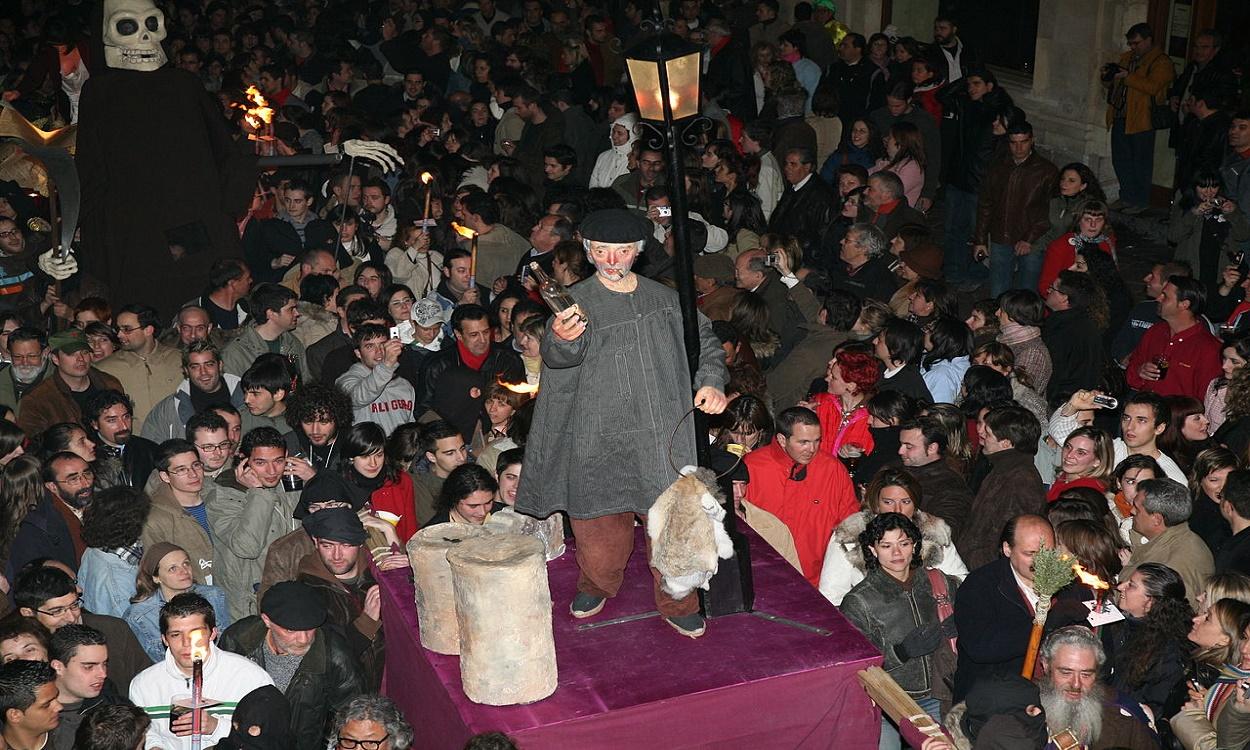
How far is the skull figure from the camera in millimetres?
9234

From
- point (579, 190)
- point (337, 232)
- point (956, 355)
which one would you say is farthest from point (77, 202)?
point (956, 355)

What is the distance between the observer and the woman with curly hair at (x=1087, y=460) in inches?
300

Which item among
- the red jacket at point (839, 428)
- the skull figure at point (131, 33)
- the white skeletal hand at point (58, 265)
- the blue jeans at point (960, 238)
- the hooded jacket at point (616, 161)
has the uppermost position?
the skull figure at point (131, 33)

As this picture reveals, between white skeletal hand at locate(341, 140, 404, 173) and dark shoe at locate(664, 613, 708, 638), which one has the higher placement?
white skeletal hand at locate(341, 140, 404, 173)

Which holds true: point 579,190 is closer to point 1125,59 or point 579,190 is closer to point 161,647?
point 1125,59

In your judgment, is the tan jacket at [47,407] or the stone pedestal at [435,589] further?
the tan jacket at [47,407]

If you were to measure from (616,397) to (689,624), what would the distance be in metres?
1.01

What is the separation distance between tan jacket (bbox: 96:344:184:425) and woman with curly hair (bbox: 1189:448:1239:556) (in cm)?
615

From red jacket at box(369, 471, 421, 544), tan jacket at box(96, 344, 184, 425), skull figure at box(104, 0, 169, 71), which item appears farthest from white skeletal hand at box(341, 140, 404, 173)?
red jacket at box(369, 471, 421, 544)

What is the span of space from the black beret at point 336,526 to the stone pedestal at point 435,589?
114 centimetres

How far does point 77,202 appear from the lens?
30.3ft

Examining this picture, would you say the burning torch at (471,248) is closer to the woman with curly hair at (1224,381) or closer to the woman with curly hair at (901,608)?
the woman with curly hair at (901,608)

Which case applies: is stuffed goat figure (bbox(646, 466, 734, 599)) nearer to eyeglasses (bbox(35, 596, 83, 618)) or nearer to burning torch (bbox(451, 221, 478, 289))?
eyeglasses (bbox(35, 596, 83, 618))

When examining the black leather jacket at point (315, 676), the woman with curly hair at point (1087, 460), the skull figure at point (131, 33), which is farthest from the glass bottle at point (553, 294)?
the skull figure at point (131, 33)
